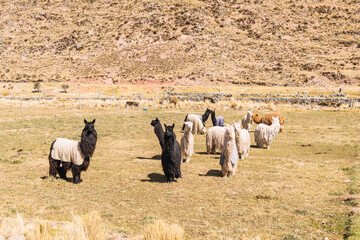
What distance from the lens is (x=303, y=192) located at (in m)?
8.03

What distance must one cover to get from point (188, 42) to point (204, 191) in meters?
65.7

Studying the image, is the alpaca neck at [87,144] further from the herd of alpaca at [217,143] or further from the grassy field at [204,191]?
the herd of alpaca at [217,143]

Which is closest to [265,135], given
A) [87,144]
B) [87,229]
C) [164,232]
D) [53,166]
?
[87,144]

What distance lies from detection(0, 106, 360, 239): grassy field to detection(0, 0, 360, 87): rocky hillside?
47114 millimetres

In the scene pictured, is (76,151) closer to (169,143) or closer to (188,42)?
(169,143)

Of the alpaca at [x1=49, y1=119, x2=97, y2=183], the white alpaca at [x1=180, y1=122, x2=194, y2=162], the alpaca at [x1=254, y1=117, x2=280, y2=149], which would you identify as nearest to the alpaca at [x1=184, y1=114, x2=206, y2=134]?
the alpaca at [x1=254, y1=117, x2=280, y2=149]

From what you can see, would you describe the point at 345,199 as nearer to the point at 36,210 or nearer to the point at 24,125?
the point at 36,210

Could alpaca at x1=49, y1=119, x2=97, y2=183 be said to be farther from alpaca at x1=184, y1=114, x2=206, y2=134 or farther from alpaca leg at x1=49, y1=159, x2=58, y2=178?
alpaca at x1=184, y1=114, x2=206, y2=134

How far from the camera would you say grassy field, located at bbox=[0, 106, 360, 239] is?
20.2ft

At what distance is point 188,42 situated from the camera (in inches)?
2790

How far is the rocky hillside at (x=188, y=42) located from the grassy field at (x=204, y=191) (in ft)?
155

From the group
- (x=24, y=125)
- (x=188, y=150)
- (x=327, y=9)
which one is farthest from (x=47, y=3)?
(x=188, y=150)

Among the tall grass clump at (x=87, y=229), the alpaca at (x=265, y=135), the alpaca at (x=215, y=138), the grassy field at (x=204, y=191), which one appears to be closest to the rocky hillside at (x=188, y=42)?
the alpaca at (x=265, y=135)

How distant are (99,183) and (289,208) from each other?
5229 millimetres
